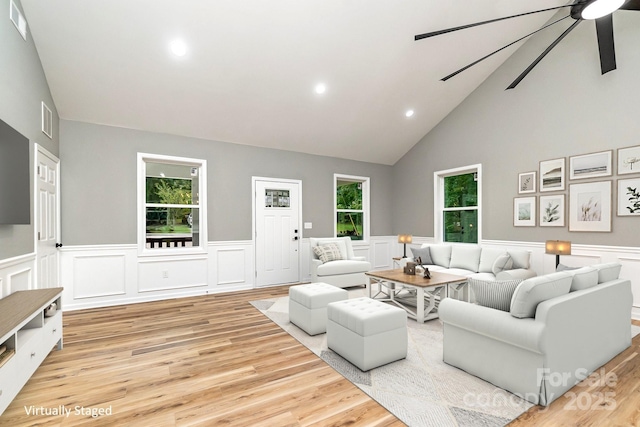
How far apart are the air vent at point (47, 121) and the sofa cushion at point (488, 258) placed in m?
6.21

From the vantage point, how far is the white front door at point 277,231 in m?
5.79

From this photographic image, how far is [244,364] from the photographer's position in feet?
8.71

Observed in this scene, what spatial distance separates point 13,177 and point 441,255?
5.58 m

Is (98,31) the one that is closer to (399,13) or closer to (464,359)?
(399,13)

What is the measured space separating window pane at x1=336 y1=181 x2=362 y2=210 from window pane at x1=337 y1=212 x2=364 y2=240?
18cm

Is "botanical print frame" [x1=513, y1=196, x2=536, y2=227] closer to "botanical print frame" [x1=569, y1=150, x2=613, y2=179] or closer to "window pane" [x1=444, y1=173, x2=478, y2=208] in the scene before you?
"botanical print frame" [x1=569, y1=150, x2=613, y2=179]

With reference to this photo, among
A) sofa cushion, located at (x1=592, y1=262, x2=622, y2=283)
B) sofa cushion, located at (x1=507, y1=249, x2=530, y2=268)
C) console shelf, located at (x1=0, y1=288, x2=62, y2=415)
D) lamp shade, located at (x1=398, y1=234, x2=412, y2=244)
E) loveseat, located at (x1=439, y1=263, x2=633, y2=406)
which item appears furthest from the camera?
lamp shade, located at (x1=398, y1=234, x2=412, y2=244)

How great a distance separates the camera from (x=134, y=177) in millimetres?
4750

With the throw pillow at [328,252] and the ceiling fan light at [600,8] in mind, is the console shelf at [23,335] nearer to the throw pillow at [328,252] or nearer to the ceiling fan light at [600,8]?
the throw pillow at [328,252]

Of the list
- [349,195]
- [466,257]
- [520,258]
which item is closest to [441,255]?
[466,257]

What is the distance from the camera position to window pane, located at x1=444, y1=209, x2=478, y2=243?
5828mm

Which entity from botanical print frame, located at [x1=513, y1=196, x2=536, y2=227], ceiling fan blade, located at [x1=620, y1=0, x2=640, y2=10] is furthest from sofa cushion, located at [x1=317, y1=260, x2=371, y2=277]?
ceiling fan blade, located at [x1=620, y1=0, x2=640, y2=10]

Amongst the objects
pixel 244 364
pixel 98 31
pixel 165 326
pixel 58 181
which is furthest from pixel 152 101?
pixel 244 364

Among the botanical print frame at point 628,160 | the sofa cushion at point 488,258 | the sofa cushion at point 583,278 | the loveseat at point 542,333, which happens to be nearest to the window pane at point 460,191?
the sofa cushion at point 488,258
